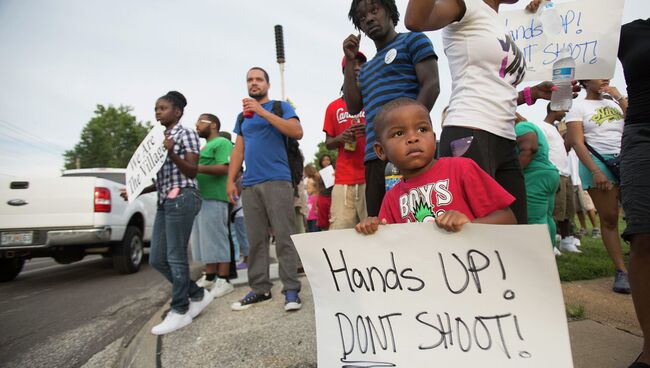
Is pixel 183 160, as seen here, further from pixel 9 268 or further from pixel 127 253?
pixel 9 268

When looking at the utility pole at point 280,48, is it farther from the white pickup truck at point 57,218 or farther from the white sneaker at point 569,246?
the white sneaker at point 569,246

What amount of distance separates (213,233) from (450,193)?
2.93 metres

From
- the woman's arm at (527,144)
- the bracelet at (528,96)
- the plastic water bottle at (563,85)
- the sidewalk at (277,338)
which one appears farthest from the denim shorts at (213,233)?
the plastic water bottle at (563,85)

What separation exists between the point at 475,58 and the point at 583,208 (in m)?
6.79

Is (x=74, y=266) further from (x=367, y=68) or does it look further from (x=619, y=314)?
(x=619, y=314)

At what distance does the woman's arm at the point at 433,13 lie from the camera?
5.39 feet

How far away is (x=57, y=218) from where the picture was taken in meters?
4.88

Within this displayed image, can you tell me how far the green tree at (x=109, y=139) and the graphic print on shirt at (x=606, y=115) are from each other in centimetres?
4406

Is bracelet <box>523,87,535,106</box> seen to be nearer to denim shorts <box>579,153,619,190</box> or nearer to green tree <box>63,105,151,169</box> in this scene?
denim shorts <box>579,153,619,190</box>

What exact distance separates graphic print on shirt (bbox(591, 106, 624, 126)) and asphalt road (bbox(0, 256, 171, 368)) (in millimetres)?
4155

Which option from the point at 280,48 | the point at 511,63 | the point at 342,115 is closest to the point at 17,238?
the point at 342,115

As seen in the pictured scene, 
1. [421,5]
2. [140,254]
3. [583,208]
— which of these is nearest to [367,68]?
[421,5]

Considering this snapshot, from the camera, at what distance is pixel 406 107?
1.49 metres

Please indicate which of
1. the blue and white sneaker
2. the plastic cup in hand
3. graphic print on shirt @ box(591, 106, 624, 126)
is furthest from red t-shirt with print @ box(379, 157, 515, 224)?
graphic print on shirt @ box(591, 106, 624, 126)
